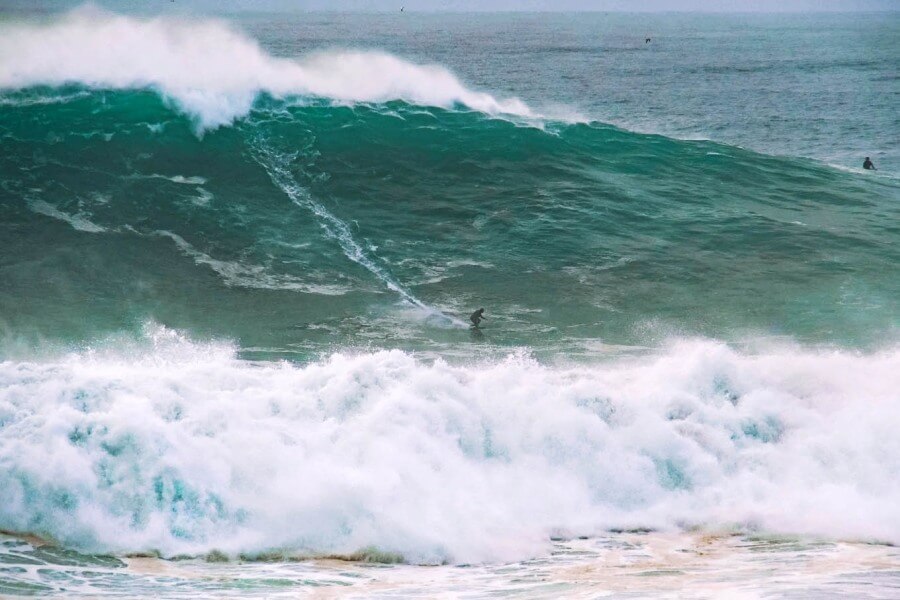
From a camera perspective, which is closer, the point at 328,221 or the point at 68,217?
the point at 68,217

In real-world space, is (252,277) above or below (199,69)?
below

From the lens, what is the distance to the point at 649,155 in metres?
27.7

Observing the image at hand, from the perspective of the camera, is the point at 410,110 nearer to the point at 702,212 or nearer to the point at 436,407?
the point at 702,212

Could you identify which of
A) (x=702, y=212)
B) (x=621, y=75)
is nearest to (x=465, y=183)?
(x=702, y=212)

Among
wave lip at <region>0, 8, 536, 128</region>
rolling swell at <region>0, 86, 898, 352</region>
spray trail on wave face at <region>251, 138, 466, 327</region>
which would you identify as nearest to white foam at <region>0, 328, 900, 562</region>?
rolling swell at <region>0, 86, 898, 352</region>

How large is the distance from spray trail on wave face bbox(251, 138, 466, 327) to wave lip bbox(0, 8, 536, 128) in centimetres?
212

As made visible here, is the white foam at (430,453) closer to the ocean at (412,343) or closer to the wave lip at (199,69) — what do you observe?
the ocean at (412,343)

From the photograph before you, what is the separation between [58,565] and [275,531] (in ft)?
7.23

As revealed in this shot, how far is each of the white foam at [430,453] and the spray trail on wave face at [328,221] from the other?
3.85 m

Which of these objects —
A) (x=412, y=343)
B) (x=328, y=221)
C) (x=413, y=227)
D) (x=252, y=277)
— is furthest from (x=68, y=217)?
(x=412, y=343)

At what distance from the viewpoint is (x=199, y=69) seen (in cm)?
2891

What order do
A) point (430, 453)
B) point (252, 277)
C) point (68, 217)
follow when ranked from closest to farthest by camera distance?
point (430, 453) < point (252, 277) < point (68, 217)

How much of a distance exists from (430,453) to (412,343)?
363 centimetres

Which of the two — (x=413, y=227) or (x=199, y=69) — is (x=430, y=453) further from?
(x=199, y=69)
